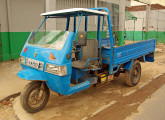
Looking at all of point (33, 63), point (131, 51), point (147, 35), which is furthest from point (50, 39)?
point (147, 35)

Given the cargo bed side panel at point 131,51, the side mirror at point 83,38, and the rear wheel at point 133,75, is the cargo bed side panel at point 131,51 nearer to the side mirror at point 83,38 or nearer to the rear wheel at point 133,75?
the rear wheel at point 133,75

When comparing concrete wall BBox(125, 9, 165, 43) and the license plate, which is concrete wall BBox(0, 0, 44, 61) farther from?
concrete wall BBox(125, 9, 165, 43)

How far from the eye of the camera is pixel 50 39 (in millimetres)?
3951

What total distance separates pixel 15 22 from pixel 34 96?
5.99 m

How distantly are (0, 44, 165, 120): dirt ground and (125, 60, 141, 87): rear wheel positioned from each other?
0.55ft

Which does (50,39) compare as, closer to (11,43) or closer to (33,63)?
(33,63)

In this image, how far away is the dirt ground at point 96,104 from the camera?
12.1 feet

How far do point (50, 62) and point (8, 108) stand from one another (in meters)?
1.70

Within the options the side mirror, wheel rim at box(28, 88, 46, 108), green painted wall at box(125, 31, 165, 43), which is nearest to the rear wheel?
the side mirror

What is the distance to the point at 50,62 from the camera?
137 inches

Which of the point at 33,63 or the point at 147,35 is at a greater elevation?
the point at 147,35

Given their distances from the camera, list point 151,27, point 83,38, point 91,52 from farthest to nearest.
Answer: point 151,27 → point 91,52 → point 83,38

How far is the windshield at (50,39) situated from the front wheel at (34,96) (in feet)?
2.88

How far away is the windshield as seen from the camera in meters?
3.67
